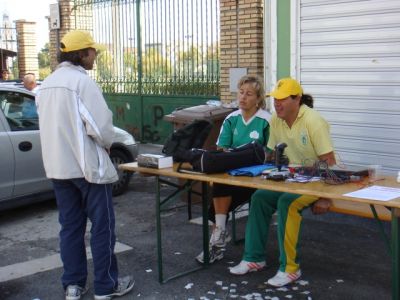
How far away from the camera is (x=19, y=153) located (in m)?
6.40

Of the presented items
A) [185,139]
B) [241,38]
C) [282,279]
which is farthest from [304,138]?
[241,38]

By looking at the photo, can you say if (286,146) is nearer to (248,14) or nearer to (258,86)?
(258,86)

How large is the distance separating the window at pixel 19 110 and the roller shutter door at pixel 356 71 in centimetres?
333

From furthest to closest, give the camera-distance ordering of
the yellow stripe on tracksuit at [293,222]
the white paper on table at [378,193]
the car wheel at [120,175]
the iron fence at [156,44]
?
1. the iron fence at [156,44]
2. the car wheel at [120,175]
3. the yellow stripe on tracksuit at [293,222]
4. the white paper on table at [378,193]

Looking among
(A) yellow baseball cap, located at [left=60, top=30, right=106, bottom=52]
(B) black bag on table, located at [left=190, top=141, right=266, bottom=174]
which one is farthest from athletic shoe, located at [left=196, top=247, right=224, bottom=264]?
(A) yellow baseball cap, located at [left=60, top=30, right=106, bottom=52]

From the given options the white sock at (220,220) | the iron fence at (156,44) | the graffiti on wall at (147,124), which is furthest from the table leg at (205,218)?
the graffiti on wall at (147,124)

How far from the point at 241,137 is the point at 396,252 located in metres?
1.94

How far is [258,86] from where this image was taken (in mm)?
5035

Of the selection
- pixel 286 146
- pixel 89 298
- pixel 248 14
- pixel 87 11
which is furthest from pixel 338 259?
pixel 87 11

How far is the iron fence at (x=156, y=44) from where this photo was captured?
10289mm

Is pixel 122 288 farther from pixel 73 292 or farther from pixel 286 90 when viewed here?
pixel 286 90

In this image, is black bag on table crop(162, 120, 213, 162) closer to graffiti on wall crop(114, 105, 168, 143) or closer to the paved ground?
the paved ground

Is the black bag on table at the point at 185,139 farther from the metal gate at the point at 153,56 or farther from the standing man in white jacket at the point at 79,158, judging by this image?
the metal gate at the point at 153,56

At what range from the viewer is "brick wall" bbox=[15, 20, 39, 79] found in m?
17.5
